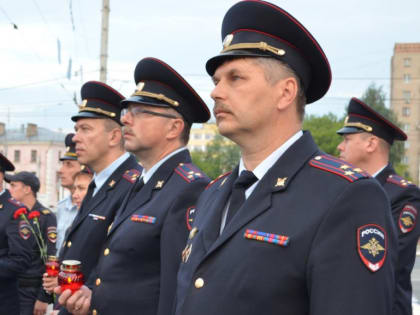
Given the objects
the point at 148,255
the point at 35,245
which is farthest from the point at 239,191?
the point at 35,245

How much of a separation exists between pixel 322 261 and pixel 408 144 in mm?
85579

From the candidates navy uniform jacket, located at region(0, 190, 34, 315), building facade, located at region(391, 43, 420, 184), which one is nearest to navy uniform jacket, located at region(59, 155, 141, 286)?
navy uniform jacket, located at region(0, 190, 34, 315)

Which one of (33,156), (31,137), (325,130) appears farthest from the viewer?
(31,137)

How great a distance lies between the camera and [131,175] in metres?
4.68

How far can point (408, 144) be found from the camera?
82.9 m

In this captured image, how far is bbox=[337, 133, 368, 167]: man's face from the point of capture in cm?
536

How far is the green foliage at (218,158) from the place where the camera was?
83.1 metres

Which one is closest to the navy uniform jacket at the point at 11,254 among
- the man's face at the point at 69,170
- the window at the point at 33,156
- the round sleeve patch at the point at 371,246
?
the man's face at the point at 69,170

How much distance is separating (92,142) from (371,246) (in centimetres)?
341

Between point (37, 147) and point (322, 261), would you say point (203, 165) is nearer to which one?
point (37, 147)

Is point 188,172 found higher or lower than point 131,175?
higher

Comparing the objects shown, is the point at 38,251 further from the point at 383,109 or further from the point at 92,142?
the point at 383,109

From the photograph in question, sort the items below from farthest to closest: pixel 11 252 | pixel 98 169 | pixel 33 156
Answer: pixel 33 156
pixel 11 252
pixel 98 169

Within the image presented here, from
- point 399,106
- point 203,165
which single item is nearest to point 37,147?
point 203,165
